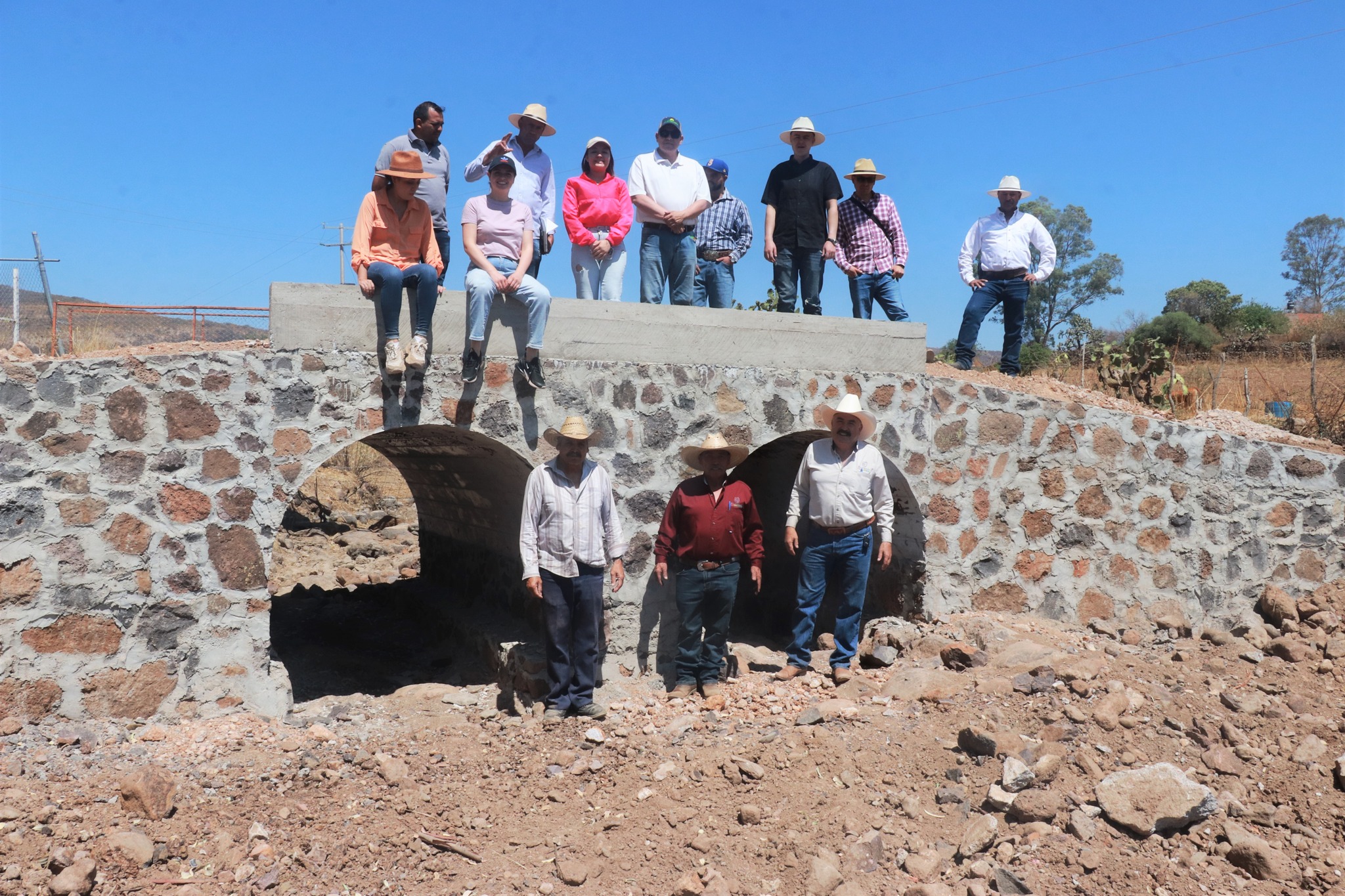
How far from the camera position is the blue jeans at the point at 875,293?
311 inches

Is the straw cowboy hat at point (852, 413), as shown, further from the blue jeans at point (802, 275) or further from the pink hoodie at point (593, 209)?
the pink hoodie at point (593, 209)

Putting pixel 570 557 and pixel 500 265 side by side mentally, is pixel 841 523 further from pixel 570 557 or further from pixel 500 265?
pixel 500 265

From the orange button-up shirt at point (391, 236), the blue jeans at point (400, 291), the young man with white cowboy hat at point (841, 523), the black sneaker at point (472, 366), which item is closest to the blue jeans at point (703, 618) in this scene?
the young man with white cowboy hat at point (841, 523)

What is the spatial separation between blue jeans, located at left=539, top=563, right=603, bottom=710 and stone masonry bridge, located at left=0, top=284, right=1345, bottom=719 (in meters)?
0.76

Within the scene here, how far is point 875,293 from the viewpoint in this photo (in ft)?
26.1

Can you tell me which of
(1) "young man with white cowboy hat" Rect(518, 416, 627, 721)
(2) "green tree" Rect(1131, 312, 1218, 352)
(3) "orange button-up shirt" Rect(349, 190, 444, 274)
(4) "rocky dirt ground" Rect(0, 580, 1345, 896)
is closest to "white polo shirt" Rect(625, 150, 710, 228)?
(3) "orange button-up shirt" Rect(349, 190, 444, 274)

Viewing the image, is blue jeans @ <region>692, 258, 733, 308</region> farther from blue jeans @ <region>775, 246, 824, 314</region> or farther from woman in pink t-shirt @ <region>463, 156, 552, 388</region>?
woman in pink t-shirt @ <region>463, 156, 552, 388</region>

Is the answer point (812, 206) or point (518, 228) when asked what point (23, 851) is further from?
point (812, 206)

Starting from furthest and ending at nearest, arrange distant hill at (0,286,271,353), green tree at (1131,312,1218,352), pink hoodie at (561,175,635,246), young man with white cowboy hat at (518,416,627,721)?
1. green tree at (1131,312,1218,352)
2. distant hill at (0,286,271,353)
3. pink hoodie at (561,175,635,246)
4. young man with white cowboy hat at (518,416,627,721)

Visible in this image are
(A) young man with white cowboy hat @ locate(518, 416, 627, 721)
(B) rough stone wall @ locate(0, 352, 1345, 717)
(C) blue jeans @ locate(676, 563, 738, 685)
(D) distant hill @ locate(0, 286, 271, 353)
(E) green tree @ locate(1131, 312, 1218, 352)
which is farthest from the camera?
(E) green tree @ locate(1131, 312, 1218, 352)

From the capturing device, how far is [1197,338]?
25.4m

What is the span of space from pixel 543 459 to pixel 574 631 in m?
1.16

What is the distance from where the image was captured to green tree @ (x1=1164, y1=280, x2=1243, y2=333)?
27.7 metres

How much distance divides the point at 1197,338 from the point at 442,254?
2365 cm
